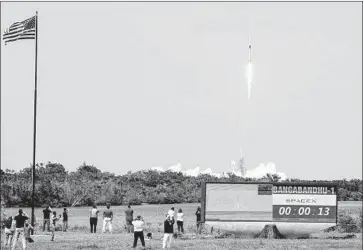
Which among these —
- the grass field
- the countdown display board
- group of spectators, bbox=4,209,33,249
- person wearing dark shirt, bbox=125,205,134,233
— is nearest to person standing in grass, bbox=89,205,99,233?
the grass field

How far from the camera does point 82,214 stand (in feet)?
252

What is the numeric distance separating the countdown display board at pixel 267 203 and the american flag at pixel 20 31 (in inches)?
518

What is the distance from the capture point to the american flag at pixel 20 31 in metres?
51.0

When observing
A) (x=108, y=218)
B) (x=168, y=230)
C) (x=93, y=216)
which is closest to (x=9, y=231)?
(x=168, y=230)

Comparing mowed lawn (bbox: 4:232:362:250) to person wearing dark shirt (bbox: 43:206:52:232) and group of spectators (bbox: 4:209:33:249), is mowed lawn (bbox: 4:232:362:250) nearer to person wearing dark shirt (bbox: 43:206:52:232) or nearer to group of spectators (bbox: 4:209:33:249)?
group of spectators (bbox: 4:209:33:249)

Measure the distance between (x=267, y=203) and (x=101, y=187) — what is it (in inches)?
1853

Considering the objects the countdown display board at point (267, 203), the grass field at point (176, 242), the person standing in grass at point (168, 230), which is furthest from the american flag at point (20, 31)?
the person standing in grass at point (168, 230)

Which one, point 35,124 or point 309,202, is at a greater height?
point 35,124

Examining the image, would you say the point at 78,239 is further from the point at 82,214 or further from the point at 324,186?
the point at 82,214

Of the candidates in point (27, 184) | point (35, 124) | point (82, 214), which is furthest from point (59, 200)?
point (35, 124)

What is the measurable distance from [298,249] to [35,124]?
18.2m

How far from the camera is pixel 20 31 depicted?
168 ft

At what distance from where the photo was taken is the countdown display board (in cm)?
4744

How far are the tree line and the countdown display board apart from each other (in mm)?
29204
